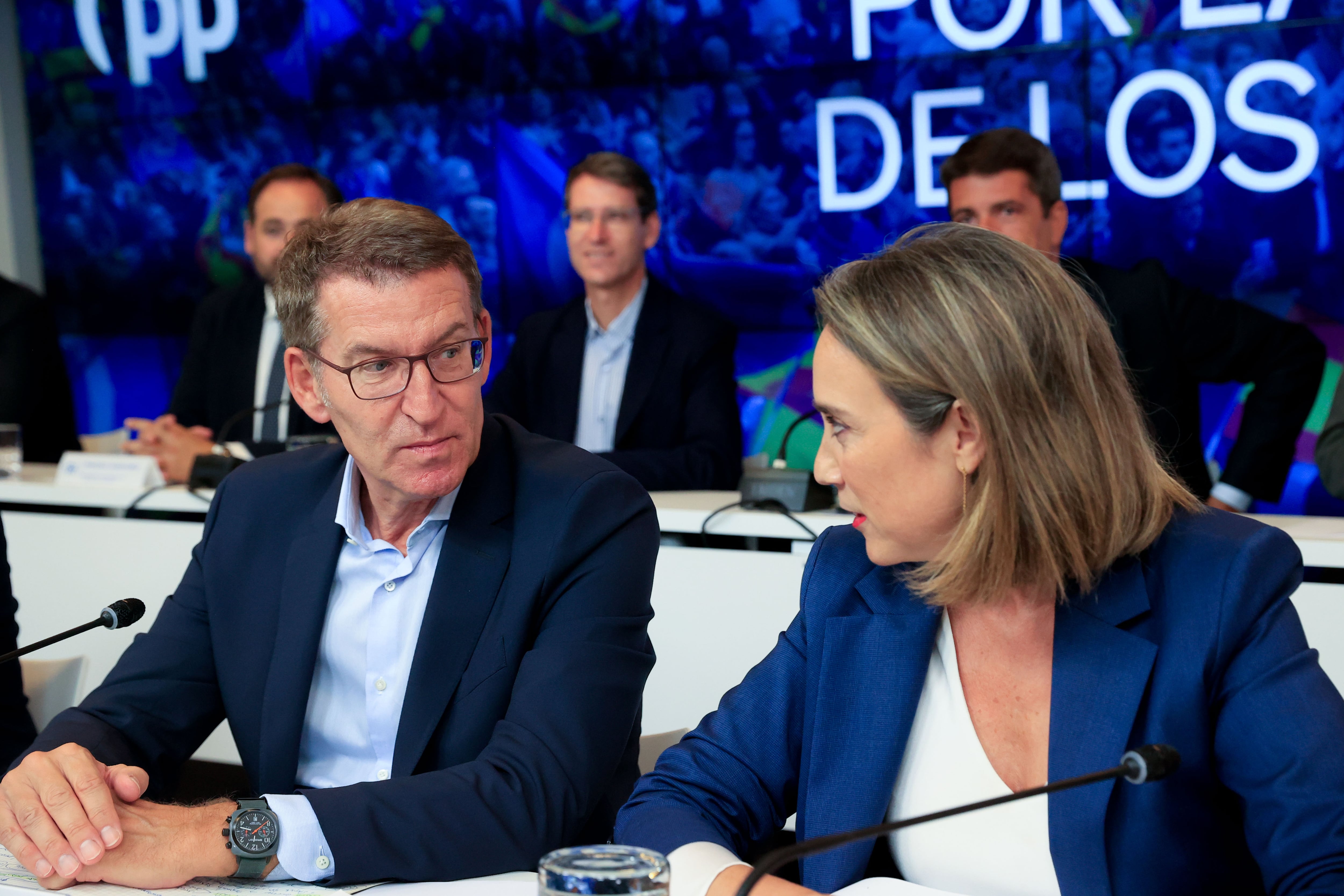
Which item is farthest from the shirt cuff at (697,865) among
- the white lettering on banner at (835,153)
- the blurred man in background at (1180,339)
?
the white lettering on banner at (835,153)

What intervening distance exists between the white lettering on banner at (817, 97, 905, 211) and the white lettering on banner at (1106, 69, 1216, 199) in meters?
0.75

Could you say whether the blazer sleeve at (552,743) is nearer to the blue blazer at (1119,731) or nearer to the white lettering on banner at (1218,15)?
the blue blazer at (1119,731)

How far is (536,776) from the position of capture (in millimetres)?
1406

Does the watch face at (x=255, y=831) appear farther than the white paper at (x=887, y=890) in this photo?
Yes

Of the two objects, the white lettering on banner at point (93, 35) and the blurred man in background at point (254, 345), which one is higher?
the white lettering on banner at point (93, 35)

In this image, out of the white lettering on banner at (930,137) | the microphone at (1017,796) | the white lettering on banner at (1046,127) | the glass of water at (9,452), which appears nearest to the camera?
the microphone at (1017,796)

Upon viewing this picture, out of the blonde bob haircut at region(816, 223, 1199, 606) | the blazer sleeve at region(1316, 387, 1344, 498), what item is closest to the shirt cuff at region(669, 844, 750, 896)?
the blonde bob haircut at region(816, 223, 1199, 606)

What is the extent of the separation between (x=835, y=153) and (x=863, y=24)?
465mm

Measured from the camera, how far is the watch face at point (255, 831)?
125 cm

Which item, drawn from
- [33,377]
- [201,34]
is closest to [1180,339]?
[33,377]

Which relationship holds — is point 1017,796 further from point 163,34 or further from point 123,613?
point 163,34

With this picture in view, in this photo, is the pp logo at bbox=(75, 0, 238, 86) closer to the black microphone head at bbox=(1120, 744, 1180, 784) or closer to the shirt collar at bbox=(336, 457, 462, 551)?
the shirt collar at bbox=(336, 457, 462, 551)

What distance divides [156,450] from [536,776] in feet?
7.86

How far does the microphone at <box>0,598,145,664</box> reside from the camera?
1.37 m
